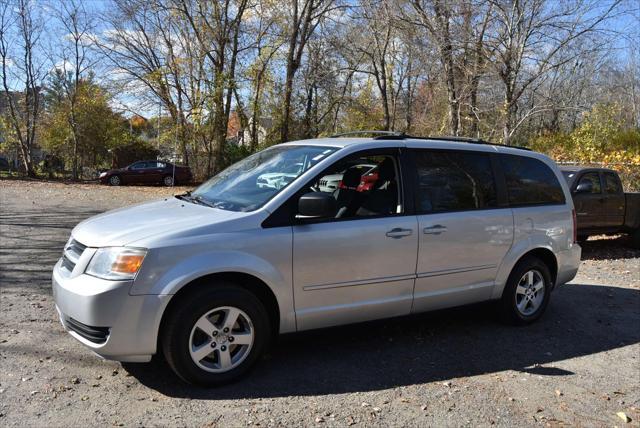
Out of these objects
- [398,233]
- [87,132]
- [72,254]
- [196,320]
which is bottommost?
[196,320]

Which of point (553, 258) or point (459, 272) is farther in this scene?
point (553, 258)

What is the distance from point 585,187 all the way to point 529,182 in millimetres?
4972

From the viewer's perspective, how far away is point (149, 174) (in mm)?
27703

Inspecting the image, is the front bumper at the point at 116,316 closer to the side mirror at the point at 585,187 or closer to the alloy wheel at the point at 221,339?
the alloy wheel at the point at 221,339

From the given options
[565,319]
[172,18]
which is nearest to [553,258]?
[565,319]

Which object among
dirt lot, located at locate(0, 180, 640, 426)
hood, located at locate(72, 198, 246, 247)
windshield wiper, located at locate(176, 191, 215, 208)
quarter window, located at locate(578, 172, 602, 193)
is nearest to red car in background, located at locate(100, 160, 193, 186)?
quarter window, located at locate(578, 172, 602, 193)

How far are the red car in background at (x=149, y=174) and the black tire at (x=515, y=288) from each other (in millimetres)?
23255

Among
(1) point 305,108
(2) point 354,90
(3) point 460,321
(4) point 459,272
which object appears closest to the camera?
(4) point 459,272

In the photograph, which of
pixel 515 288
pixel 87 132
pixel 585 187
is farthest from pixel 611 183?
pixel 87 132

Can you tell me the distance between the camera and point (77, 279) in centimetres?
373

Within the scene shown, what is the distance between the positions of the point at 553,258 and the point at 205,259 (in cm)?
383

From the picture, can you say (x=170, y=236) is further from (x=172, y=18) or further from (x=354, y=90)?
(x=354, y=90)

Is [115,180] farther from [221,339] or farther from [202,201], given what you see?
[221,339]

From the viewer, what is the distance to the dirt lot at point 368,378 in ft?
11.6
